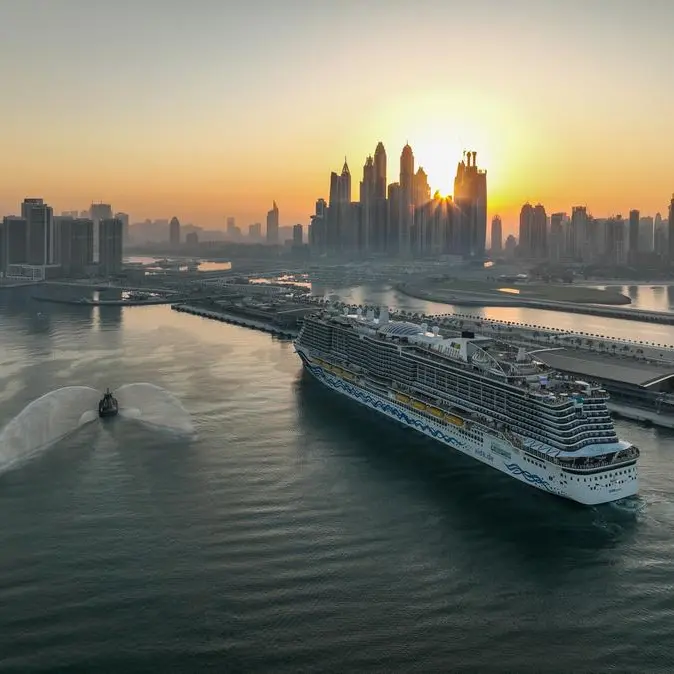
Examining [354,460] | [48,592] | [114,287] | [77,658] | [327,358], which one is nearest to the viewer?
[77,658]

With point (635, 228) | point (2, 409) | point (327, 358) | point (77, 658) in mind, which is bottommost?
point (77, 658)

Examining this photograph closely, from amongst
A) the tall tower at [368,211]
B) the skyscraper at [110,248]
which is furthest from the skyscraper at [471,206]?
the skyscraper at [110,248]

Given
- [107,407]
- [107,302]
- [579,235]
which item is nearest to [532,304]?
[107,302]

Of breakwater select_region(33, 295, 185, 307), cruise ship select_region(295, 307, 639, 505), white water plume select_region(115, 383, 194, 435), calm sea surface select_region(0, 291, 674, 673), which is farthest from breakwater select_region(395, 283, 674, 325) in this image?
white water plume select_region(115, 383, 194, 435)

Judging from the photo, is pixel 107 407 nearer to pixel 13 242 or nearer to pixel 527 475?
pixel 527 475

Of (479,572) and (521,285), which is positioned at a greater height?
(521,285)

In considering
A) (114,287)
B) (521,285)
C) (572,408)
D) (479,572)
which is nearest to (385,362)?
(572,408)

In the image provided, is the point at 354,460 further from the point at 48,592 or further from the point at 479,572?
the point at 48,592

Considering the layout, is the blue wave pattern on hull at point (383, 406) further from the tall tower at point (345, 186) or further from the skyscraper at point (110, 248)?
the tall tower at point (345, 186)
